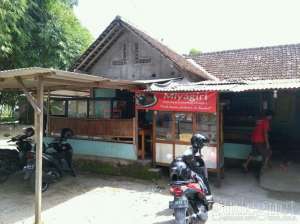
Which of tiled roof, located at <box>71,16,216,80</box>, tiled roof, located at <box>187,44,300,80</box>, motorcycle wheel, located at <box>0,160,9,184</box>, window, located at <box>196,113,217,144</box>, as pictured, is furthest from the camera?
tiled roof, located at <box>187,44,300,80</box>

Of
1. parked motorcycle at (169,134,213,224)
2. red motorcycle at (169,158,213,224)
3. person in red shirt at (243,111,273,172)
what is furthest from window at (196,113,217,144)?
red motorcycle at (169,158,213,224)

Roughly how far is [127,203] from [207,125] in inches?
113

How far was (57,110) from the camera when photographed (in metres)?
11.5

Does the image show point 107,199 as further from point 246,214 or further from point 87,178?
point 246,214

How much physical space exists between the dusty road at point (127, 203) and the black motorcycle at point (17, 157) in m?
0.27

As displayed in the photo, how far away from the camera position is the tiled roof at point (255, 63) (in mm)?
11922

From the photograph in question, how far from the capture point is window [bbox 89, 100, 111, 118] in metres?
Answer: 11.0

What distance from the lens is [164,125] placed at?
348 inches

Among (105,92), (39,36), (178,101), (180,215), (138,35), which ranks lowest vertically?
(180,215)

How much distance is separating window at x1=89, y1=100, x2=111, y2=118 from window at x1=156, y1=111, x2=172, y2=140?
272 centimetres

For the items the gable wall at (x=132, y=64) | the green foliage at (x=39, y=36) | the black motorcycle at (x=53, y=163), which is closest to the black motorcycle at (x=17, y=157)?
the black motorcycle at (x=53, y=163)

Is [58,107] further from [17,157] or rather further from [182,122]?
[182,122]

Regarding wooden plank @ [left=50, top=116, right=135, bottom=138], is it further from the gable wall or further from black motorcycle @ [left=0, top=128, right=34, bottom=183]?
the gable wall

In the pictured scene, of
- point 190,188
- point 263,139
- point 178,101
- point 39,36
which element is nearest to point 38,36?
point 39,36
